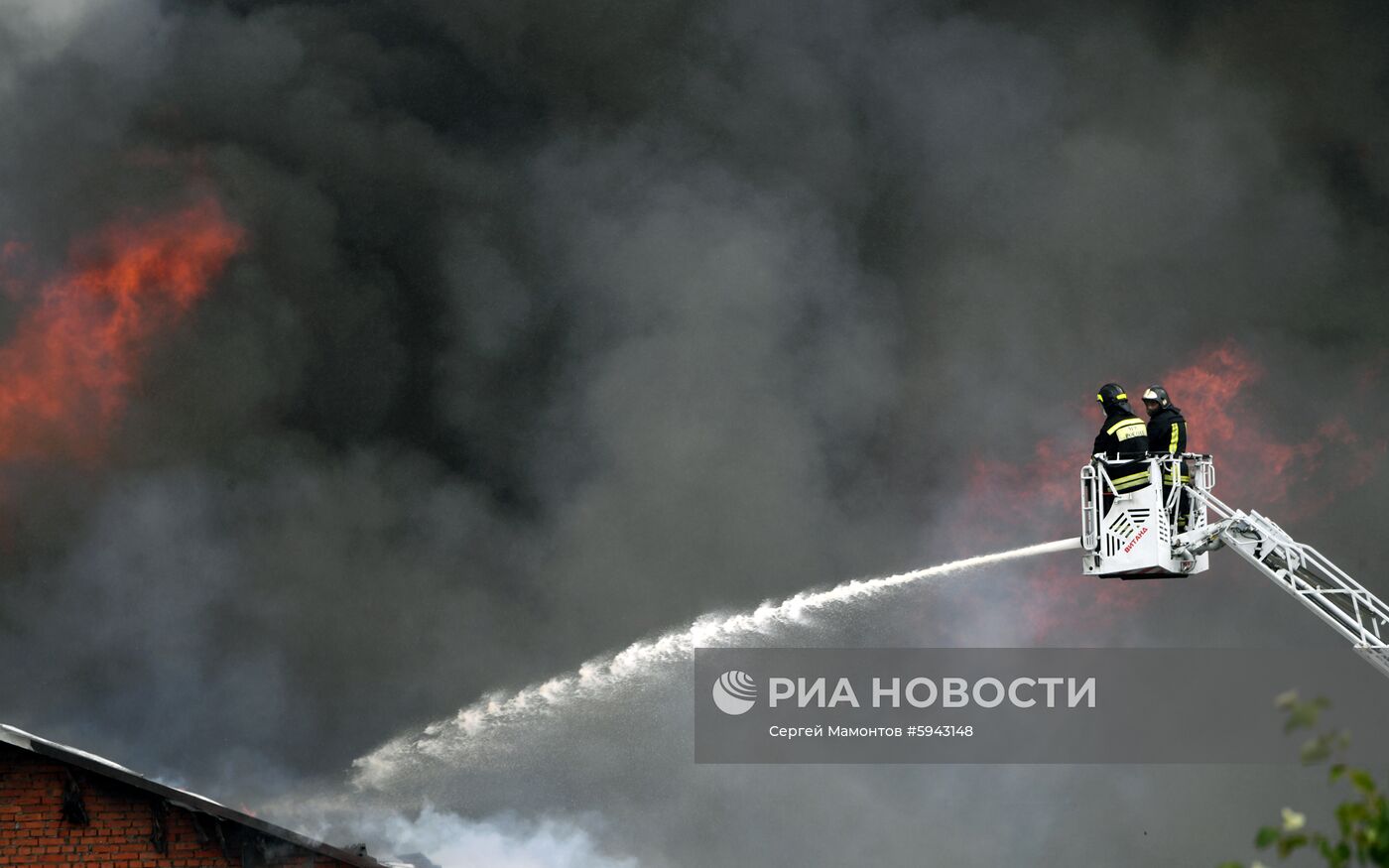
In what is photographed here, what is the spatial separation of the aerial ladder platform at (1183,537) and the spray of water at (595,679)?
10.1 metres

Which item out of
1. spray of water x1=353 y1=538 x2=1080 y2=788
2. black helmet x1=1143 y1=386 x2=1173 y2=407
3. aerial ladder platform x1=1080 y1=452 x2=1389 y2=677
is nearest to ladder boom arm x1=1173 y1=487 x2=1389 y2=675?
aerial ladder platform x1=1080 y1=452 x2=1389 y2=677

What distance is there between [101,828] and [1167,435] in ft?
39.9

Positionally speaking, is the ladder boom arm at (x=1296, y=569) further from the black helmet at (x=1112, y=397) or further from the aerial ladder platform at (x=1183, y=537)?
the black helmet at (x=1112, y=397)

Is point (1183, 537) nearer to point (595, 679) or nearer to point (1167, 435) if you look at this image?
point (1167, 435)

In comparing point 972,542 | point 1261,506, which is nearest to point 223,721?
point 972,542

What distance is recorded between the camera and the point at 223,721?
29.4 meters

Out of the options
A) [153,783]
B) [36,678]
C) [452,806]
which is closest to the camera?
[153,783]

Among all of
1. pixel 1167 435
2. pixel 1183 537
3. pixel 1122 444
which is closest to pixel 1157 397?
pixel 1167 435

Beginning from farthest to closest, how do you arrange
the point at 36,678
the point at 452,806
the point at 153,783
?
the point at 36,678, the point at 452,806, the point at 153,783

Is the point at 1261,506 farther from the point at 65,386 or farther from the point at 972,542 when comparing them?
the point at 65,386

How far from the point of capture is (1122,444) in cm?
1772

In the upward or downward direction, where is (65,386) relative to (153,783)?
upward

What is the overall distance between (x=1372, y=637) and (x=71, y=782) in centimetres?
1356

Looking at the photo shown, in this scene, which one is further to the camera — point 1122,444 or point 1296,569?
point 1122,444
